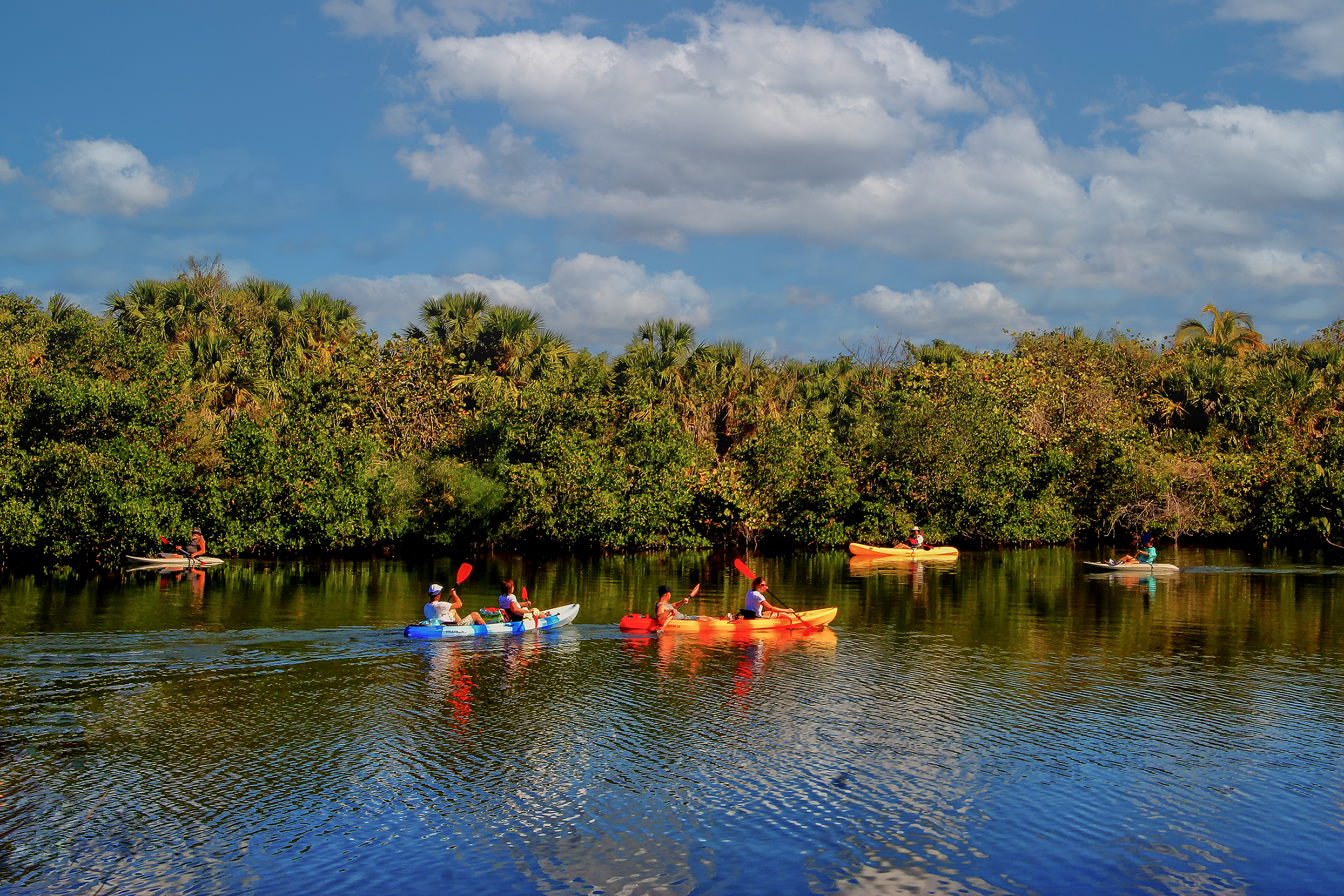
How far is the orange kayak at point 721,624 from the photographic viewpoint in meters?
23.3

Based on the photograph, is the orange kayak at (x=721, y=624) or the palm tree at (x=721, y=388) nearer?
the orange kayak at (x=721, y=624)

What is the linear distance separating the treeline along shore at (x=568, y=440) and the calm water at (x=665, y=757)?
13699 millimetres

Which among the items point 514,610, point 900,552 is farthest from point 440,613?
point 900,552

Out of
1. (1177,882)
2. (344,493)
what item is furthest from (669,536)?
(1177,882)

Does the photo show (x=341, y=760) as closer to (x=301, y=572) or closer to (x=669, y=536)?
(x=301, y=572)

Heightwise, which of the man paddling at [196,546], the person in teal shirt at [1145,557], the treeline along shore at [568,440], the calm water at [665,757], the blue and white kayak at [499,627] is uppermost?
the treeline along shore at [568,440]

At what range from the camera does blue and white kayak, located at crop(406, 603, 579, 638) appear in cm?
2192

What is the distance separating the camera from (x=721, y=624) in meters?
23.8

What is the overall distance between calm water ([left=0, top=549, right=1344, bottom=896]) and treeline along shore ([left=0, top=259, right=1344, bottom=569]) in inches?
539

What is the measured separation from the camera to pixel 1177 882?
33.0 ft

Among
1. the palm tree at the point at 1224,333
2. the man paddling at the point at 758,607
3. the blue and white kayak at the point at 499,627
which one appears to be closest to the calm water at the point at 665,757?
the blue and white kayak at the point at 499,627

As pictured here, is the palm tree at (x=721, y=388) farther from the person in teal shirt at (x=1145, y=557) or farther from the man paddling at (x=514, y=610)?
the man paddling at (x=514, y=610)

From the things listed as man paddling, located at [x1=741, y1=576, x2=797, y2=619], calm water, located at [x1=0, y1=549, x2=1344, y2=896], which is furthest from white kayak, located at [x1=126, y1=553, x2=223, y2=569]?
man paddling, located at [x1=741, y1=576, x2=797, y2=619]

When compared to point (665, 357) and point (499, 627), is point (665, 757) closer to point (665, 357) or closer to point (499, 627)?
point (499, 627)
